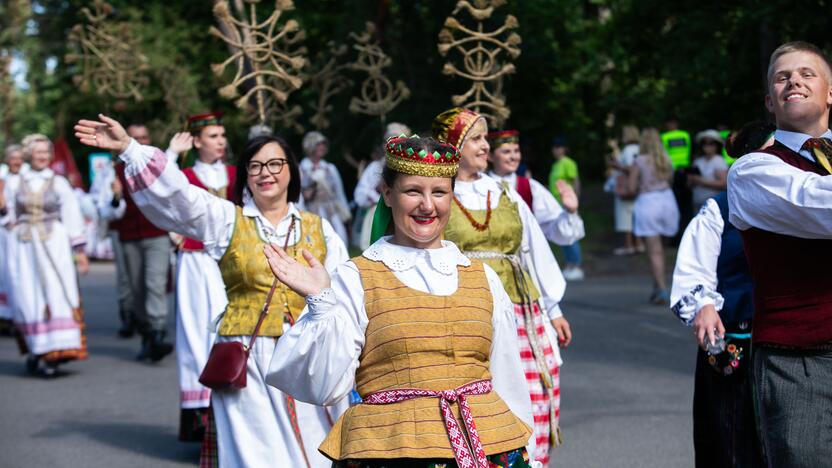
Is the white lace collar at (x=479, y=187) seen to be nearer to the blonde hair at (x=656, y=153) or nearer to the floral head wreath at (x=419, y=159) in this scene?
the floral head wreath at (x=419, y=159)

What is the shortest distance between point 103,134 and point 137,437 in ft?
11.4

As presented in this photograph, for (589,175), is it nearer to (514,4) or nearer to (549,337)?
(514,4)

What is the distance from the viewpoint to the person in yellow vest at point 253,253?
17.4 ft

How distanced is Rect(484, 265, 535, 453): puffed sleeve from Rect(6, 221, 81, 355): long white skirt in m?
7.50

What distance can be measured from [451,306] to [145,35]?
30273 mm

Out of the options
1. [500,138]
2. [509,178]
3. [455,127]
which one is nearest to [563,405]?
[509,178]

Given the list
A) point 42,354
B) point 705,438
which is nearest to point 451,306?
point 705,438

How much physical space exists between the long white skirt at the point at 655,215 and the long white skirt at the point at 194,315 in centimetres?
710

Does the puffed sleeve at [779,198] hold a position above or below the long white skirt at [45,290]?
above

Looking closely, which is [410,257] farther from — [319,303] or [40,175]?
[40,175]

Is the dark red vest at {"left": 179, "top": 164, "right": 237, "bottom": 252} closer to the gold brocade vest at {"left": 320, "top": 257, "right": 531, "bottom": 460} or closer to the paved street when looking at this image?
the paved street

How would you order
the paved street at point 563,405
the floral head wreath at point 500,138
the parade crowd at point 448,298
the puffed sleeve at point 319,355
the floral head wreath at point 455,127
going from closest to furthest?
the puffed sleeve at point 319,355 → the parade crowd at point 448,298 → the floral head wreath at point 455,127 → the floral head wreath at point 500,138 → the paved street at point 563,405

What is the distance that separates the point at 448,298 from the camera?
3756 millimetres

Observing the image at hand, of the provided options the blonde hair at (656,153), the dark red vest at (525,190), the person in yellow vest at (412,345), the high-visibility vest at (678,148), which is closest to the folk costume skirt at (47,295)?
the dark red vest at (525,190)
